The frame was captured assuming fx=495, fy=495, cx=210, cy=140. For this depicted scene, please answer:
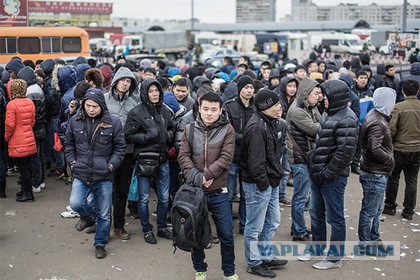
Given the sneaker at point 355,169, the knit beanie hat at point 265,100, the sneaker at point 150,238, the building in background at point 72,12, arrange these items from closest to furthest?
1. the knit beanie hat at point 265,100
2. the sneaker at point 150,238
3. the sneaker at point 355,169
4. the building in background at point 72,12

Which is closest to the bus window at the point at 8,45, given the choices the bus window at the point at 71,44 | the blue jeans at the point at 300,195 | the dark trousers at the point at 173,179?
the bus window at the point at 71,44

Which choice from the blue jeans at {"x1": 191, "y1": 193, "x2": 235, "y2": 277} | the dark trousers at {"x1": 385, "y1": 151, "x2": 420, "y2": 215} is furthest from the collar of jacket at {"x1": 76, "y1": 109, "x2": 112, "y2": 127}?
the dark trousers at {"x1": 385, "y1": 151, "x2": 420, "y2": 215}

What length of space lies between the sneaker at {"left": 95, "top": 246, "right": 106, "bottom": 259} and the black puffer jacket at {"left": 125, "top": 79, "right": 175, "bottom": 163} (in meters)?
1.17

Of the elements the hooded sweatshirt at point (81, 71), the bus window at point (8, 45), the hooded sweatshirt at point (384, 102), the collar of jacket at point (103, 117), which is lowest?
the collar of jacket at point (103, 117)

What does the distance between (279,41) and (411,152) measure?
36.2 m

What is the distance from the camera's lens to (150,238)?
20.3ft

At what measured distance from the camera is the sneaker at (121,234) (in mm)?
6332

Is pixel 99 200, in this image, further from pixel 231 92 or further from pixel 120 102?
pixel 231 92

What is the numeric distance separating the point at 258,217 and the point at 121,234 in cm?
206

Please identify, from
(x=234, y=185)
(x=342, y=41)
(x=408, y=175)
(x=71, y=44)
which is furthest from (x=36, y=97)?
(x=342, y=41)

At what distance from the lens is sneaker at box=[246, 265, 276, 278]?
526 cm

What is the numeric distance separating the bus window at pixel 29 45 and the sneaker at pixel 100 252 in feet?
60.1

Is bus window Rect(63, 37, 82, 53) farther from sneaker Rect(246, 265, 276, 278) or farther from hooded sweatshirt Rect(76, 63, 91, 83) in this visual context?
sneaker Rect(246, 265, 276, 278)

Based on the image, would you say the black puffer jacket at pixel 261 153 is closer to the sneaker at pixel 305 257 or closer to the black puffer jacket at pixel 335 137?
the black puffer jacket at pixel 335 137
